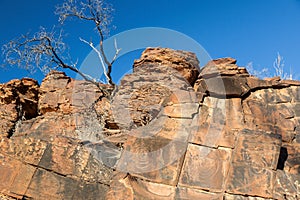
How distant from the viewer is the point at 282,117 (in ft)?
22.1

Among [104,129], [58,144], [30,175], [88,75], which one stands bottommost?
[30,175]

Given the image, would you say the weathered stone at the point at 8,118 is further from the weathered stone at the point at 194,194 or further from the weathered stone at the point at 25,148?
the weathered stone at the point at 194,194

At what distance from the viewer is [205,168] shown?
5547mm

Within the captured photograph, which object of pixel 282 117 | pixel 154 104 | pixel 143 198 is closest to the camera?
pixel 143 198

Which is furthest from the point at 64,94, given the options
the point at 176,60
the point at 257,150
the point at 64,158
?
the point at 257,150

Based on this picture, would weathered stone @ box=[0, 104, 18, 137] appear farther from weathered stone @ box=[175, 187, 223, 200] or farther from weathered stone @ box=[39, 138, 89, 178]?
weathered stone @ box=[175, 187, 223, 200]

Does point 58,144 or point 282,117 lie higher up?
point 282,117

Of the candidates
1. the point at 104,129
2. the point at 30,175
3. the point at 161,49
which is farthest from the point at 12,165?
the point at 161,49

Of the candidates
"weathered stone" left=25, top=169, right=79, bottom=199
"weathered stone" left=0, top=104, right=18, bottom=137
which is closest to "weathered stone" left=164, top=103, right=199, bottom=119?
"weathered stone" left=25, top=169, right=79, bottom=199

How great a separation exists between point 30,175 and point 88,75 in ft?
26.5

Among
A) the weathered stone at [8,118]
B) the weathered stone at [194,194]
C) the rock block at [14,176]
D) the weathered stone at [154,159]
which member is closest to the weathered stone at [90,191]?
the weathered stone at [154,159]

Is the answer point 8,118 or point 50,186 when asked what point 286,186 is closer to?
point 50,186

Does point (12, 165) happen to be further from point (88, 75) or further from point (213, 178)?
point (88, 75)

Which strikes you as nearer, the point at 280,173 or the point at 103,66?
the point at 280,173
